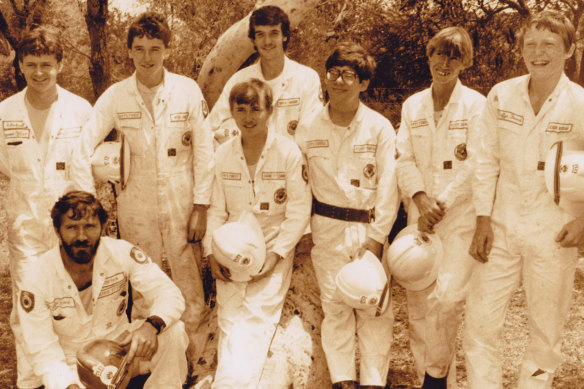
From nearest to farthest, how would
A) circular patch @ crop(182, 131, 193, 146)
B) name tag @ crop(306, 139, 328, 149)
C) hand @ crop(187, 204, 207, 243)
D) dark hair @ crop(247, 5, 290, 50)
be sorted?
1. name tag @ crop(306, 139, 328, 149)
2. hand @ crop(187, 204, 207, 243)
3. circular patch @ crop(182, 131, 193, 146)
4. dark hair @ crop(247, 5, 290, 50)

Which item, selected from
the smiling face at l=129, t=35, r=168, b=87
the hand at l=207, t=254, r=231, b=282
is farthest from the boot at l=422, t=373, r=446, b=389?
the smiling face at l=129, t=35, r=168, b=87

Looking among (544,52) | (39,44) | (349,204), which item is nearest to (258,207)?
(349,204)

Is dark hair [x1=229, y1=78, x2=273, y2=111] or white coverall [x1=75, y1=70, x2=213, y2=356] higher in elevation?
dark hair [x1=229, y1=78, x2=273, y2=111]

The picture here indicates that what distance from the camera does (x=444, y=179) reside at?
187 inches

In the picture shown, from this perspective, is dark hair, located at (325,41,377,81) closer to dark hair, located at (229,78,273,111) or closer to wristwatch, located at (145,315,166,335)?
dark hair, located at (229,78,273,111)

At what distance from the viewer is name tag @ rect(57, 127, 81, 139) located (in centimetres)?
510

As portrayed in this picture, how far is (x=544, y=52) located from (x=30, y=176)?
3.66 m

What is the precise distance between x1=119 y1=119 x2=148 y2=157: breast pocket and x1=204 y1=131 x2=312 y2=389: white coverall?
25.7 inches

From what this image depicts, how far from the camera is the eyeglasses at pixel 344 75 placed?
471 cm

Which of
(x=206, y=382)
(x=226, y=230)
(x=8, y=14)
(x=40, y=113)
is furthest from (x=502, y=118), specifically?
(x=8, y=14)

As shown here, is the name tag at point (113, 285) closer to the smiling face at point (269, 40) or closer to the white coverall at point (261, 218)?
the white coverall at point (261, 218)

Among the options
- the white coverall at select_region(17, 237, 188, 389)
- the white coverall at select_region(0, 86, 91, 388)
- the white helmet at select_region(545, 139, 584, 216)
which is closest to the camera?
the white helmet at select_region(545, 139, 584, 216)

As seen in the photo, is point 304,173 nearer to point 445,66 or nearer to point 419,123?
point 419,123

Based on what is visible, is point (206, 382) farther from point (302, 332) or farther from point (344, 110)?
point (344, 110)
